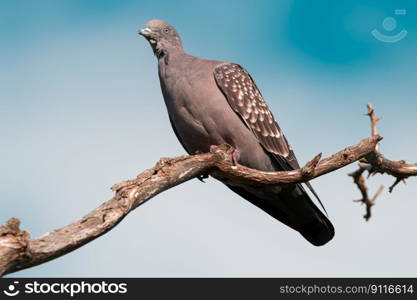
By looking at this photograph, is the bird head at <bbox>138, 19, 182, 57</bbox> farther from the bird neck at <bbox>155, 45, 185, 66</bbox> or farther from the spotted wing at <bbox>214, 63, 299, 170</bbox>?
the spotted wing at <bbox>214, 63, 299, 170</bbox>

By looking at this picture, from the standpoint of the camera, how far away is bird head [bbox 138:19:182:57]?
10086 mm

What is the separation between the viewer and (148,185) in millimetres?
7152

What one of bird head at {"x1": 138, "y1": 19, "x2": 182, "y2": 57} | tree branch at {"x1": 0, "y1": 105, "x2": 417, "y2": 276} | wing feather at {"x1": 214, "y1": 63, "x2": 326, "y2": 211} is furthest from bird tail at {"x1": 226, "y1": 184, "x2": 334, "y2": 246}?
bird head at {"x1": 138, "y1": 19, "x2": 182, "y2": 57}

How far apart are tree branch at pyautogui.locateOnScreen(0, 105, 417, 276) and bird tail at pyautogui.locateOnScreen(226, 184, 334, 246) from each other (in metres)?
0.70

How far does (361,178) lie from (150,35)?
362 centimetres

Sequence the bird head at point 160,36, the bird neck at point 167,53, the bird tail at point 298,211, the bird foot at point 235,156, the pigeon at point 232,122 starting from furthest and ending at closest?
1. the bird head at point 160,36
2. the bird neck at point 167,53
3. the bird tail at point 298,211
4. the pigeon at point 232,122
5. the bird foot at point 235,156

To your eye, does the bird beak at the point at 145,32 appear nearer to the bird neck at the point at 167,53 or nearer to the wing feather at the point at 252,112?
the bird neck at the point at 167,53

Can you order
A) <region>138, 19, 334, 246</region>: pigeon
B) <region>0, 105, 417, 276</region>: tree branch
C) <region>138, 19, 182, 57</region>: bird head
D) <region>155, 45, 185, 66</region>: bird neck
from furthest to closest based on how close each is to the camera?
1. <region>138, 19, 182, 57</region>: bird head
2. <region>155, 45, 185, 66</region>: bird neck
3. <region>138, 19, 334, 246</region>: pigeon
4. <region>0, 105, 417, 276</region>: tree branch

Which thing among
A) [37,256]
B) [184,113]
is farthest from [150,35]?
[37,256]

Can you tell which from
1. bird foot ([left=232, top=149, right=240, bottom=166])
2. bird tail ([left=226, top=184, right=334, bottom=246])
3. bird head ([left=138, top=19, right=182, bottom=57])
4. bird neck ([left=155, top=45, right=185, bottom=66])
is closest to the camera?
bird foot ([left=232, top=149, right=240, bottom=166])

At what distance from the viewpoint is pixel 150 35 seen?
10117 millimetres

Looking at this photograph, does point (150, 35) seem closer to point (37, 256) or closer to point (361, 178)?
point (361, 178)

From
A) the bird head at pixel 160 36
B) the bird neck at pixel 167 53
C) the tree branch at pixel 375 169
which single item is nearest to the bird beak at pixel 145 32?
the bird head at pixel 160 36

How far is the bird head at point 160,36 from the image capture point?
10.1 m
